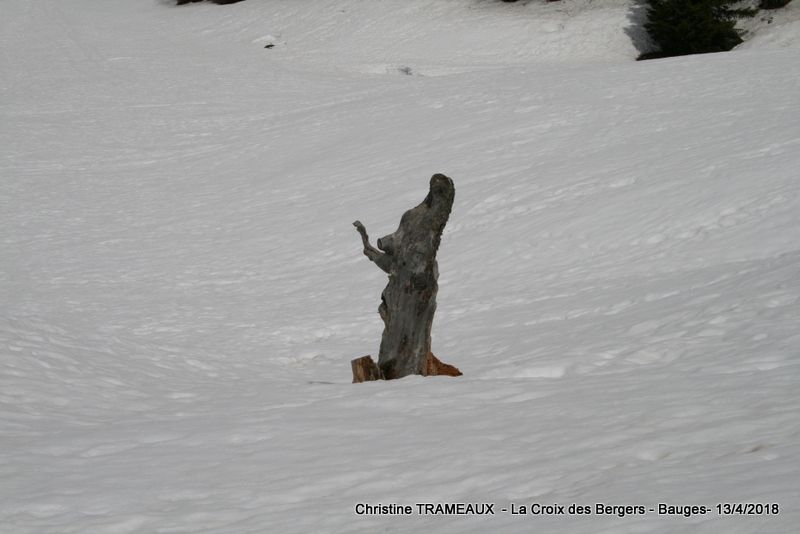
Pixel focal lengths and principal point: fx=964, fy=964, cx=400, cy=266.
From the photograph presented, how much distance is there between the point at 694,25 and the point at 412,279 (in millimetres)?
21378

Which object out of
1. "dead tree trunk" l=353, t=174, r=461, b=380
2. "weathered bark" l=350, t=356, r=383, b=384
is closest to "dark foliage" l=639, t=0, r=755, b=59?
"dead tree trunk" l=353, t=174, r=461, b=380

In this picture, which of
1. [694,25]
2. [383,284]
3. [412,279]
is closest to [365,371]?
[412,279]

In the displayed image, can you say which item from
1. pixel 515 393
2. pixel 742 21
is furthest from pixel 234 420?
pixel 742 21

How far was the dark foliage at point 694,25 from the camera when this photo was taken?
25.8 m

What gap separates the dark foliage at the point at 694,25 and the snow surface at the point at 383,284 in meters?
1.20

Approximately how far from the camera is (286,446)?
18.4 feet

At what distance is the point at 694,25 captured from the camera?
1024 inches

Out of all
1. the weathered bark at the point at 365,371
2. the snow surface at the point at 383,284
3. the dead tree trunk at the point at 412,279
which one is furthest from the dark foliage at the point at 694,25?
the weathered bark at the point at 365,371

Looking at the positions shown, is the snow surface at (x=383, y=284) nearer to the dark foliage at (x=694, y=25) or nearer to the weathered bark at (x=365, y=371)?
the weathered bark at (x=365, y=371)

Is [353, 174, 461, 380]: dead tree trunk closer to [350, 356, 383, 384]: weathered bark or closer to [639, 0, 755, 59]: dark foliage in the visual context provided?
[350, 356, 383, 384]: weathered bark

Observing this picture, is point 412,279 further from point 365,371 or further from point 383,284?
point 383,284

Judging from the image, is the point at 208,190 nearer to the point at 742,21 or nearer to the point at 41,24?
the point at 742,21

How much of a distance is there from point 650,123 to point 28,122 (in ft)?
57.0

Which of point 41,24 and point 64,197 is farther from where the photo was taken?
point 41,24
